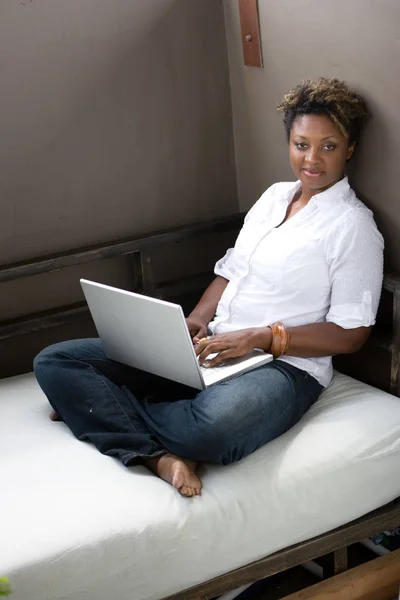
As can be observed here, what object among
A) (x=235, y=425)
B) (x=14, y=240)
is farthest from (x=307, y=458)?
(x=14, y=240)

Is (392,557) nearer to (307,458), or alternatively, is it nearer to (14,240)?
(307,458)

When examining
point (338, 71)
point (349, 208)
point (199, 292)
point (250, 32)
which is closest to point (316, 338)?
point (349, 208)

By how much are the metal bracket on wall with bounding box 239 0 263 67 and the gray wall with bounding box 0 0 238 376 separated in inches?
5.8

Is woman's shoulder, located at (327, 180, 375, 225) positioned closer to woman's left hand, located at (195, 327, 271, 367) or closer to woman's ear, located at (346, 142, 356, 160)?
woman's ear, located at (346, 142, 356, 160)

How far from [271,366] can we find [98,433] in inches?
17.5

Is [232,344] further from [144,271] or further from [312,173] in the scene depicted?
[144,271]

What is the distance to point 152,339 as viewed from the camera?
199 cm

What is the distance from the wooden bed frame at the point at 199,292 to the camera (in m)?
1.86

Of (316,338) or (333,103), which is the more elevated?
(333,103)

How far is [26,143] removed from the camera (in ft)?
8.23

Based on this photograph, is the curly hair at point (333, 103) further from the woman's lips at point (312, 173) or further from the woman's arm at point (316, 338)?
the woman's arm at point (316, 338)

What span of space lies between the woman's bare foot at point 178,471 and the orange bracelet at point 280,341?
346mm

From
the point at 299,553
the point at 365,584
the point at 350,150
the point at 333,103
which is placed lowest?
the point at 365,584

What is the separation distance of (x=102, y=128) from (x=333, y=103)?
2.62ft
